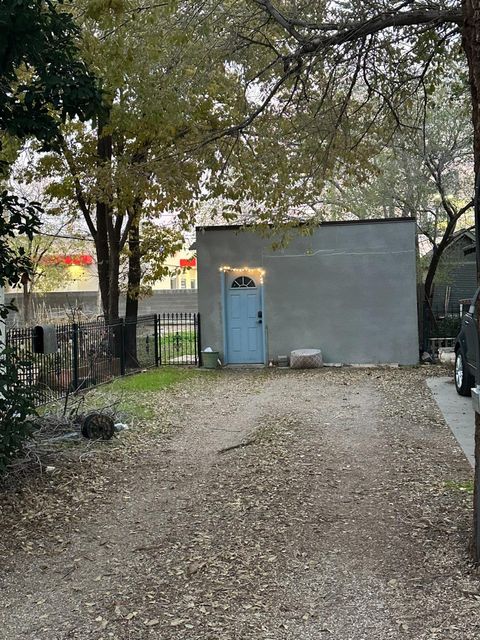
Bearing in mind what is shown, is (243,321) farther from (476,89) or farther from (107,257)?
(476,89)

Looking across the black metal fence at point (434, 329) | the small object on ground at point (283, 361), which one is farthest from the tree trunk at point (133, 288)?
the black metal fence at point (434, 329)

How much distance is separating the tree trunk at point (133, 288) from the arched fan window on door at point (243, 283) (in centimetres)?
234

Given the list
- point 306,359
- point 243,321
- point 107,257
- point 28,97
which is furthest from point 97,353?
point 28,97

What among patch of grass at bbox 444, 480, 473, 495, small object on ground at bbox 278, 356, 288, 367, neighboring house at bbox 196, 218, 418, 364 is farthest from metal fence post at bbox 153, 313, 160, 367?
patch of grass at bbox 444, 480, 473, 495

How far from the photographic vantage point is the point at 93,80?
4.39 m

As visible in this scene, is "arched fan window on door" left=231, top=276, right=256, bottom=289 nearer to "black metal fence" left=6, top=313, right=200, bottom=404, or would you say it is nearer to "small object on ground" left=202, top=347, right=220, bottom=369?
"black metal fence" left=6, top=313, right=200, bottom=404

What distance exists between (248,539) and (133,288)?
34.8 ft

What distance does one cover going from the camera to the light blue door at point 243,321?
524 inches

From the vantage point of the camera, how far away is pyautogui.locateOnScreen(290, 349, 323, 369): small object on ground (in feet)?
40.9

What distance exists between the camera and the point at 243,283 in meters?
13.4

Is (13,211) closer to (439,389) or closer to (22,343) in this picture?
(22,343)

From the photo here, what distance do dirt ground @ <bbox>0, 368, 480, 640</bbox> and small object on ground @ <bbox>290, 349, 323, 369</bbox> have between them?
5468mm

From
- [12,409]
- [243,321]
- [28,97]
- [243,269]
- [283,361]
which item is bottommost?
[283,361]

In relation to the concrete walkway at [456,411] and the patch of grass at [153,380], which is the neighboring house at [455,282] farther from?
the patch of grass at [153,380]
